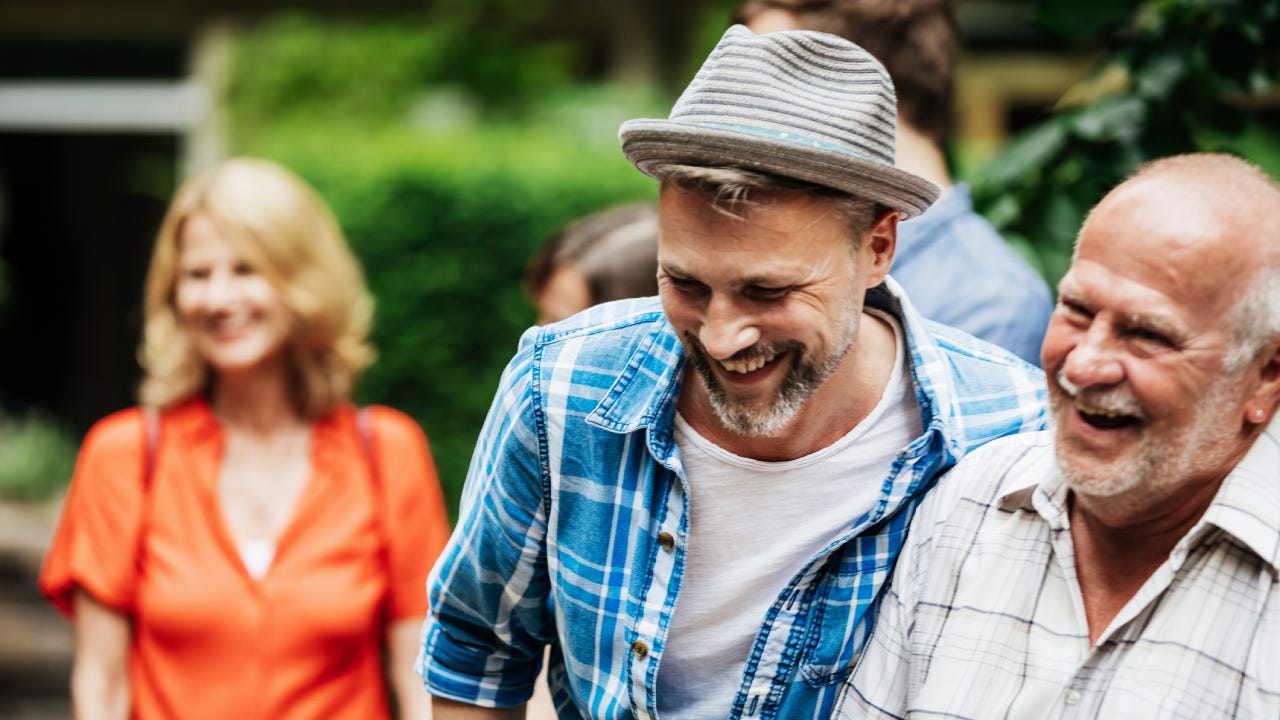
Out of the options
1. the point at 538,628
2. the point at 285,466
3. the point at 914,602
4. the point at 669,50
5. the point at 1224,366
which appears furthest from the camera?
the point at 669,50

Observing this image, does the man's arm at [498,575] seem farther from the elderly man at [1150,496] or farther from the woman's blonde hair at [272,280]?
the woman's blonde hair at [272,280]

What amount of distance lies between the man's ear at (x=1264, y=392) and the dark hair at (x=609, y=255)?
1.67 meters

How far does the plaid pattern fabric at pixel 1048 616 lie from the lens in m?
1.81

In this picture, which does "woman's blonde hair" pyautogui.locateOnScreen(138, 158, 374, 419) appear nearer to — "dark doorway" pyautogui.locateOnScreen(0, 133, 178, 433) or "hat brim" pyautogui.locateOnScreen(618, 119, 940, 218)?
"hat brim" pyautogui.locateOnScreen(618, 119, 940, 218)

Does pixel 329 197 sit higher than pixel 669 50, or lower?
lower

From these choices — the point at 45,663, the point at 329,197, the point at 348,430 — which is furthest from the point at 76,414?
the point at 348,430

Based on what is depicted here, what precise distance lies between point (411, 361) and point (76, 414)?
555 cm

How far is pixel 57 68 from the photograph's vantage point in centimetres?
1086

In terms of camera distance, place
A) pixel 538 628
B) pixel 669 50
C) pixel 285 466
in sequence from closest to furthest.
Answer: pixel 538 628 < pixel 285 466 < pixel 669 50

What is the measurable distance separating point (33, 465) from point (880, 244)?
7.05 meters

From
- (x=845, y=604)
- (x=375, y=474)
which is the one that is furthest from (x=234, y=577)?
(x=845, y=604)

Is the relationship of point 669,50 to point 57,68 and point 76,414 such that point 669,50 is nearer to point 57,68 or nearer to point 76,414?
point 57,68

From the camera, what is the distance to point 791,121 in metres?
2.06

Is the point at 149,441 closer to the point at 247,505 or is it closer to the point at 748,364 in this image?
the point at 247,505
